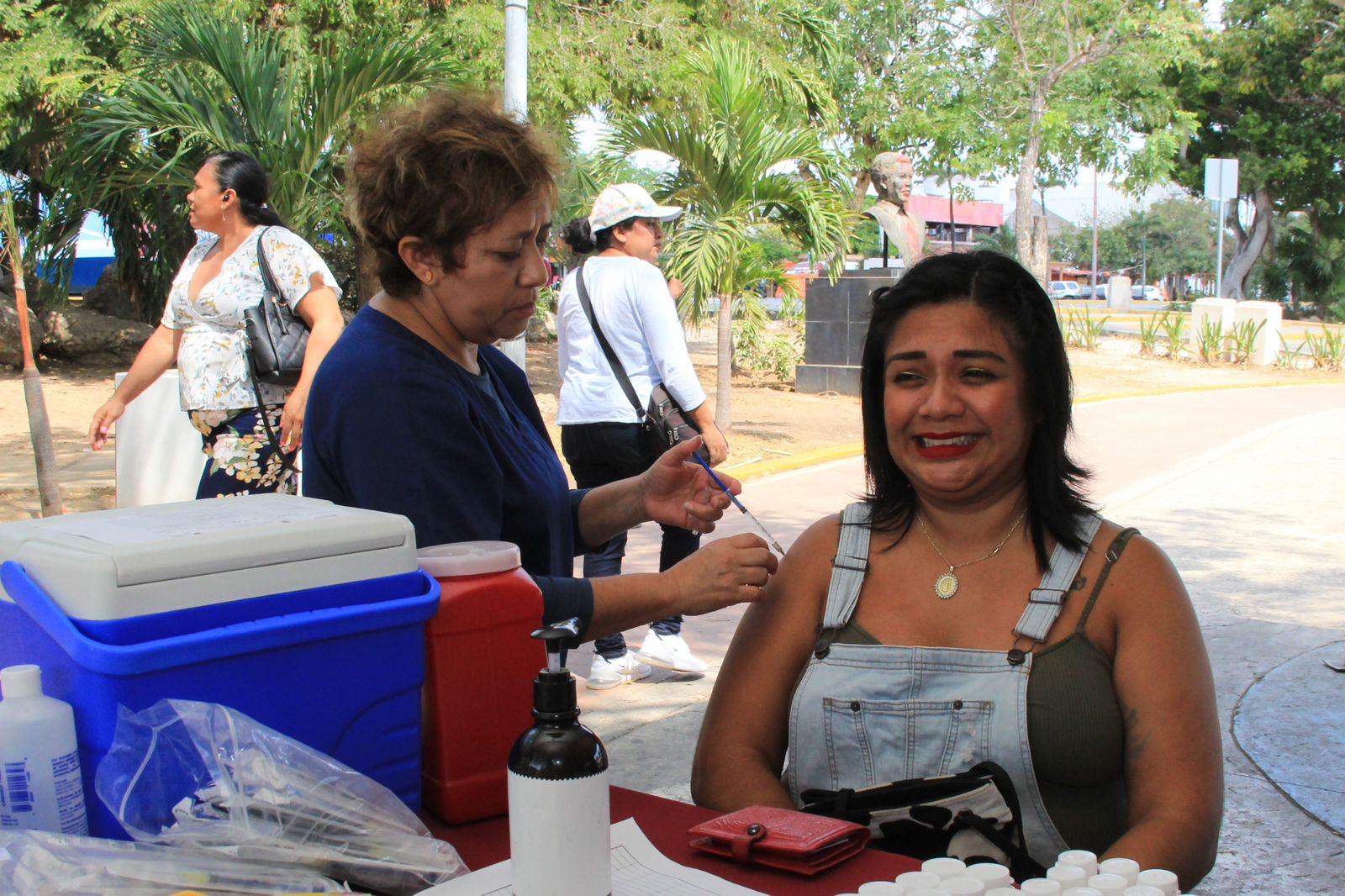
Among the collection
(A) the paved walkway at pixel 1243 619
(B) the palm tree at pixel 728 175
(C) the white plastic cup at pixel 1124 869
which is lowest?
(A) the paved walkway at pixel 1243 619

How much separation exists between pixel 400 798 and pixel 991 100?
95.7 ft

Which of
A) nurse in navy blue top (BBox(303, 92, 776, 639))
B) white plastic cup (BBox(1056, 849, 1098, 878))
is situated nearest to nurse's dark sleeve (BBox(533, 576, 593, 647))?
nurse in navy blue top (BBox(303, 92, 776, 639))

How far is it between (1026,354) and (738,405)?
1300 centimetres

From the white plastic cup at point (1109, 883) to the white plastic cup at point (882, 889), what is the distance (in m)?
0.19

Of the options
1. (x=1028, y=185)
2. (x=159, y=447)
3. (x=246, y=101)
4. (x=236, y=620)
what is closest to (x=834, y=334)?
(x=246, y=101)

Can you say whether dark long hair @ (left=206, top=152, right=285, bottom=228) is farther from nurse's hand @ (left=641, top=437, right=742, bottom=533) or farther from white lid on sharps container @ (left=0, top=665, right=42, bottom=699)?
white lid on sharps container @ (left=0, top=665, right=42, bottom=699)

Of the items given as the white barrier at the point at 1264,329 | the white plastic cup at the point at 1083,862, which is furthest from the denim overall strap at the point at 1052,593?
the white barrier at the point at 1264,329

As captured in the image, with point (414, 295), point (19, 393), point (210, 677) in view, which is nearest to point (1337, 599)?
point (414, 295)

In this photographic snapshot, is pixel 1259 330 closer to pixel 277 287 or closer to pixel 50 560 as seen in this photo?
pixel 277 287

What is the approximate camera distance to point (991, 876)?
1.28m

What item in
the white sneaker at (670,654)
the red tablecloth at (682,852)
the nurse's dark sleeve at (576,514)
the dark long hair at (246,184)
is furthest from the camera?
the white sneaker at (670,654)

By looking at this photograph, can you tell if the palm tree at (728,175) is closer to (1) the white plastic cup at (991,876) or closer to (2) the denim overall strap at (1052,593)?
(2) the denim overall strap at (1052,593)

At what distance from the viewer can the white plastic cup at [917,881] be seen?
1253 mm

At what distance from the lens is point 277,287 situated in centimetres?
446
